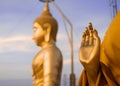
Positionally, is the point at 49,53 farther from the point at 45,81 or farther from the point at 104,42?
the point at 104,42

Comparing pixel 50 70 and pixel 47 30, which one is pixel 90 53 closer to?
pixel 50 70

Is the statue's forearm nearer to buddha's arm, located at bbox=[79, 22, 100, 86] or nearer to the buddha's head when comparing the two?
buddha's arm, located at bbox=[79, 22, 100, 86]

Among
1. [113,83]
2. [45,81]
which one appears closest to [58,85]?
[45,81]

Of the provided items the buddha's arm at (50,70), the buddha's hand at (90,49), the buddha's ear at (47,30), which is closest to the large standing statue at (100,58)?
the buddha's hand at (90,49)

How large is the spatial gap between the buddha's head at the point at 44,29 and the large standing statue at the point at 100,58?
2.19 feet

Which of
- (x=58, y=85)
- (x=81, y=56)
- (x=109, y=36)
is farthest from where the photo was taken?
(x=58, y=85)

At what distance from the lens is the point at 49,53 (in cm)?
335

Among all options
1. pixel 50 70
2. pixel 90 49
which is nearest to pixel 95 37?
pixel 90 49

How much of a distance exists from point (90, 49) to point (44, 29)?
0.83 m

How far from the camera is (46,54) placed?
336 centimetres

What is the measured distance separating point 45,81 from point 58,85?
14 centimetres

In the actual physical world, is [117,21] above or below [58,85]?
above

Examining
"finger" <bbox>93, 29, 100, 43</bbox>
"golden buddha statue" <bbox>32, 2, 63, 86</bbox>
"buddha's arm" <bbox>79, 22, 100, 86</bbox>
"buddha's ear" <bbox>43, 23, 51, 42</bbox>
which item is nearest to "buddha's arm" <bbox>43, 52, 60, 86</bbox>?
"golden buddha statue" <bbox>32, 2, 63, 86</bbox>

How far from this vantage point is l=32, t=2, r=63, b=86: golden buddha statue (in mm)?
3252
